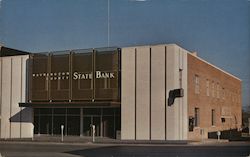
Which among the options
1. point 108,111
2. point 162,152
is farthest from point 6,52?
point 162,152

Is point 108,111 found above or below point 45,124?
above

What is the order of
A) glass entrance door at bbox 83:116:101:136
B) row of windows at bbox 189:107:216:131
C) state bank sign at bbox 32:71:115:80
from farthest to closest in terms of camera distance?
glass entrance door at bbox 83:116:101:136, row of windows at bbox 189:107:216:131, state bank sign at bbox 32:71:115:80

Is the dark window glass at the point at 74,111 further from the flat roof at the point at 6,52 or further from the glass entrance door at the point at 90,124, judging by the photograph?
the flat roof at the point at 6,52

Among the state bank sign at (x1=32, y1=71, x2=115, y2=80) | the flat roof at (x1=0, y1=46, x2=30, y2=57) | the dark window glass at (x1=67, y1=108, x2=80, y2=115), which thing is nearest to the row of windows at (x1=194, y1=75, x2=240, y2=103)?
the state bank sign at (x1=32, y1=71, x2=115, y2=80)

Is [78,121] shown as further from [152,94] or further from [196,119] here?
[196,119]

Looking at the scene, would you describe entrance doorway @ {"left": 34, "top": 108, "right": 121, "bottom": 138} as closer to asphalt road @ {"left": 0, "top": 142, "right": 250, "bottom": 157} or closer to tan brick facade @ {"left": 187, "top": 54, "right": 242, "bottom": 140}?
tan brick facade @ {"left": 187, "top": 54, "right": 242, "bottom": 140}

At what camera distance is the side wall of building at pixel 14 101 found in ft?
137

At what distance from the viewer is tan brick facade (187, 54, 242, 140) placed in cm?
3934

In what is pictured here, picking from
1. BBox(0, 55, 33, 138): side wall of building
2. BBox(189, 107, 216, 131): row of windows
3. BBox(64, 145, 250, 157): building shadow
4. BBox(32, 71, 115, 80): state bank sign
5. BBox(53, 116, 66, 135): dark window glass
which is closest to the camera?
BBox(64, 145, 250, 157): building shadow

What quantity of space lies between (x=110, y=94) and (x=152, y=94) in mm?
3857

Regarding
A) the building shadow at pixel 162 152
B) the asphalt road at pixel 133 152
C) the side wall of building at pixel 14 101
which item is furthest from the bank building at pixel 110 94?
the building shadow at pixel 162 152

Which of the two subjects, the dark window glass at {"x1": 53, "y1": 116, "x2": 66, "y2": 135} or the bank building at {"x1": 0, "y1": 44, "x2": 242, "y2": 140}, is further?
the dark window glass at {"x1": 53, "y1": 116, "x2": 66, "y2": 135}

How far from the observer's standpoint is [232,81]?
59844 millimetres

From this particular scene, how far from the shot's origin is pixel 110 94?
36.8 metres
